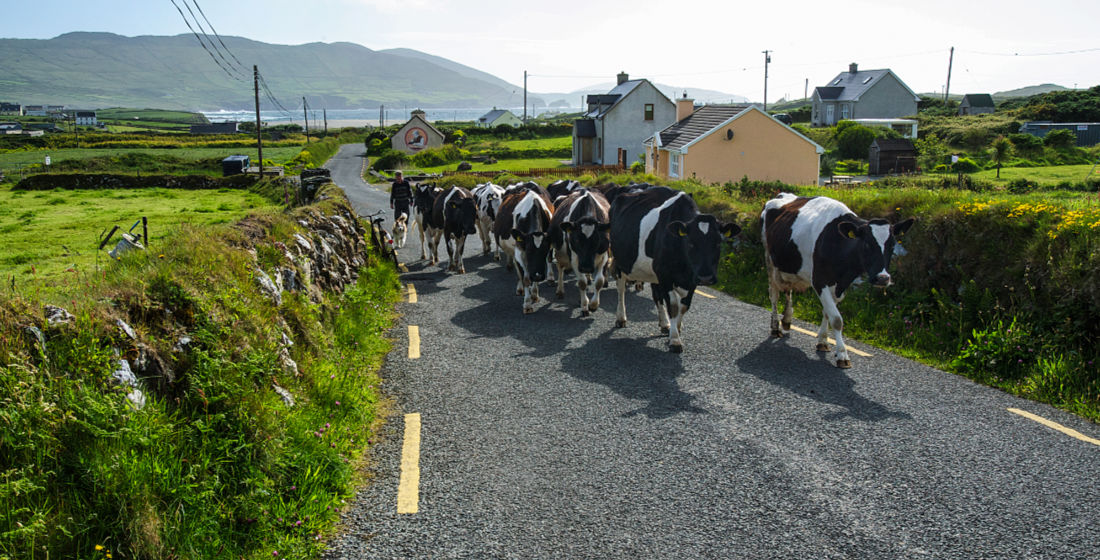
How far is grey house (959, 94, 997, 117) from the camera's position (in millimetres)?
109062

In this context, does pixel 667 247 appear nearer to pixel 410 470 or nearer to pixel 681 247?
pixel 681 247

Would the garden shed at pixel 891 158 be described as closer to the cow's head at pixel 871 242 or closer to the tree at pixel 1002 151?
the tree at pixel 1002 151

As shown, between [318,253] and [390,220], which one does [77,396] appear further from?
[390,220]

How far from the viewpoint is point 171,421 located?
5609mm

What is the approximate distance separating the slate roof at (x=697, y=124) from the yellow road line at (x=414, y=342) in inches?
1215

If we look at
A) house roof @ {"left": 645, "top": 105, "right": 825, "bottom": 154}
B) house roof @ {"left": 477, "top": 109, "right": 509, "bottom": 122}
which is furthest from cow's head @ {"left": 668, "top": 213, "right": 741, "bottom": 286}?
house roof @ {"left": 477, "top": 109, "right": 509, "bottom": 122}

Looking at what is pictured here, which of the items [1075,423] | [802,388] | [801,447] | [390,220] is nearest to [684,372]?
[802,388]

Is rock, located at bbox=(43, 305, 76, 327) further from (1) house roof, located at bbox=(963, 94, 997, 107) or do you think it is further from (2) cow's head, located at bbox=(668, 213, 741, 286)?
(1) house roof, located at bbox=(963, 94, 997, 107)

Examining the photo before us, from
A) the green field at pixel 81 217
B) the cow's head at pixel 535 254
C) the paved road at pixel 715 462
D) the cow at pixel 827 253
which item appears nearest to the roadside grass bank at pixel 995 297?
the paved road at pixel 715 462

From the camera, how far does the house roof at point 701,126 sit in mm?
40031

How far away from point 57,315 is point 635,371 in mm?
6427

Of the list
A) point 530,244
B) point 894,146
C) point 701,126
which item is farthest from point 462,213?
point 894,146

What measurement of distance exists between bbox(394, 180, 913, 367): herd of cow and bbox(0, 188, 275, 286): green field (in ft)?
21.6

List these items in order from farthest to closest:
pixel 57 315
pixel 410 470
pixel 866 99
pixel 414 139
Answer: pixel 866 99 < pixel 414 139 < pixel 410 470 < pixel 57 315
